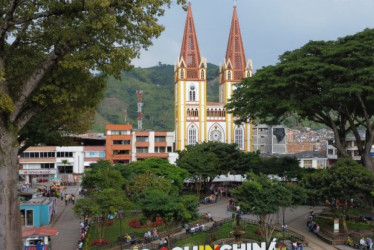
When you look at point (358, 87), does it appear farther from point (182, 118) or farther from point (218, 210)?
point (182, 118)

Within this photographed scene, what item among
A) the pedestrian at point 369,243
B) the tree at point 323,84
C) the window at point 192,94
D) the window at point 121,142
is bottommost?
the pedestrian at point 369,243

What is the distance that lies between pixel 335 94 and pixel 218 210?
1145cm

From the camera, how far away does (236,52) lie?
6462cm

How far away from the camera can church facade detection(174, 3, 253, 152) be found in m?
59.9

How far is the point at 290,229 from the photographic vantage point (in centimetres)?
2205

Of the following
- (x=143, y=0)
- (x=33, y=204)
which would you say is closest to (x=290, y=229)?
(x=33, y=204)

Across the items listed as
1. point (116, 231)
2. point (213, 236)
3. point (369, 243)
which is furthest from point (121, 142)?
point (369, 243)

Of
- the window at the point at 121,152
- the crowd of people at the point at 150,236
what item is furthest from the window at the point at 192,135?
the crowd of people at the point at 150,236

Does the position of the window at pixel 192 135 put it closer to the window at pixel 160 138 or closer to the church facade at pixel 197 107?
the church facade at pixel 197 107

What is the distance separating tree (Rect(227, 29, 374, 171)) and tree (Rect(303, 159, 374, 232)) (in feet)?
16.0

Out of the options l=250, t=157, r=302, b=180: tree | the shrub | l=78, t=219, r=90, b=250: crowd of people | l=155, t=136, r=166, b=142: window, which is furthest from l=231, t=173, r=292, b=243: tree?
l=155, t=136, r=166, b=142: window

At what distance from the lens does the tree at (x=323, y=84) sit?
23.2 metres

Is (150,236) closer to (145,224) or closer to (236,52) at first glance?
(145,224)

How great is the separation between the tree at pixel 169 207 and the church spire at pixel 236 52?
47.9 metres
